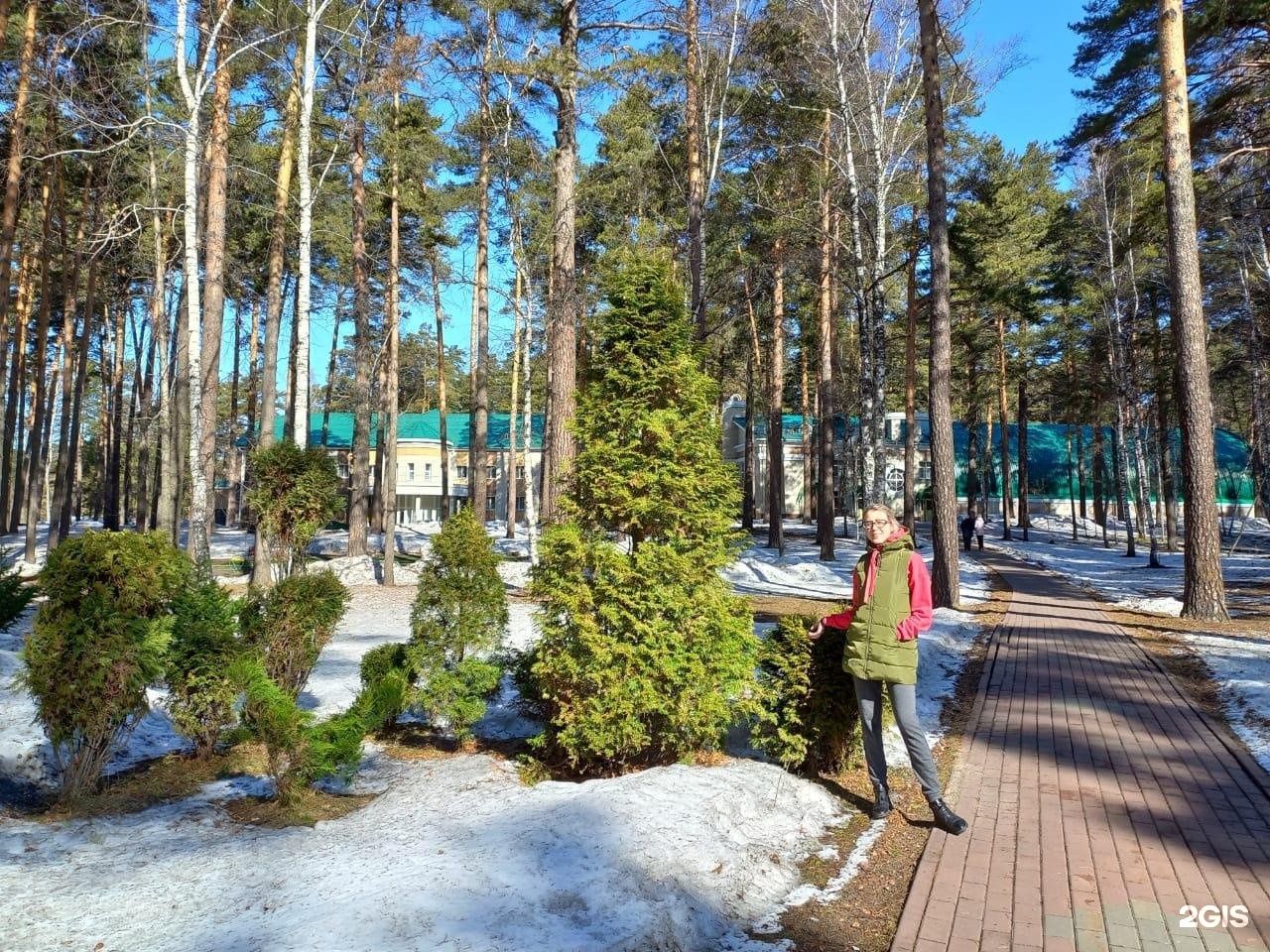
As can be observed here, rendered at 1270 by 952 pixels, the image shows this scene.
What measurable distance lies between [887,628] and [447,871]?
100 inches

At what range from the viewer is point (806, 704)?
4812 mm

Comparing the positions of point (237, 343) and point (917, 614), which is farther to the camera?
point (237, 343)

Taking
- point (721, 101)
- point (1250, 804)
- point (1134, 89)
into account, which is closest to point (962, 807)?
point (1250, 804)

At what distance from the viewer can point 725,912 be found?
3221mm

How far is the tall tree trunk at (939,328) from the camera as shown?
11688mm

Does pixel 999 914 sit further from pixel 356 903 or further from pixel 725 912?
pixel 356 903

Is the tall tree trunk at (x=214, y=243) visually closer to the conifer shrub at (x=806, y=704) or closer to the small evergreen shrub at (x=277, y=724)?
the small evergreen shrub at (x=277, y=724)

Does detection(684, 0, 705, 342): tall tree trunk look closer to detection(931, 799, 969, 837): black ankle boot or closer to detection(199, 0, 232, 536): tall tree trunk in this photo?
detection(199, 0, 232, 536): tall tree trunk

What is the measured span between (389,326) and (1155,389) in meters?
24.5

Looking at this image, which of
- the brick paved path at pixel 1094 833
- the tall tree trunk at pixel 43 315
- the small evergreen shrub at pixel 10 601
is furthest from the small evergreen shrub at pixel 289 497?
the tall tree trunk at pixel 43 315

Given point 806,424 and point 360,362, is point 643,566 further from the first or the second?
point 806,424

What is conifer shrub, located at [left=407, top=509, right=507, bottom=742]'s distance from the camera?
5566 mm

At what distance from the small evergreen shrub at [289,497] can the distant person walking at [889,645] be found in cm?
677

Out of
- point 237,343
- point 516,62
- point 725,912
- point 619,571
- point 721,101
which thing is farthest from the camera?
point 237,343
